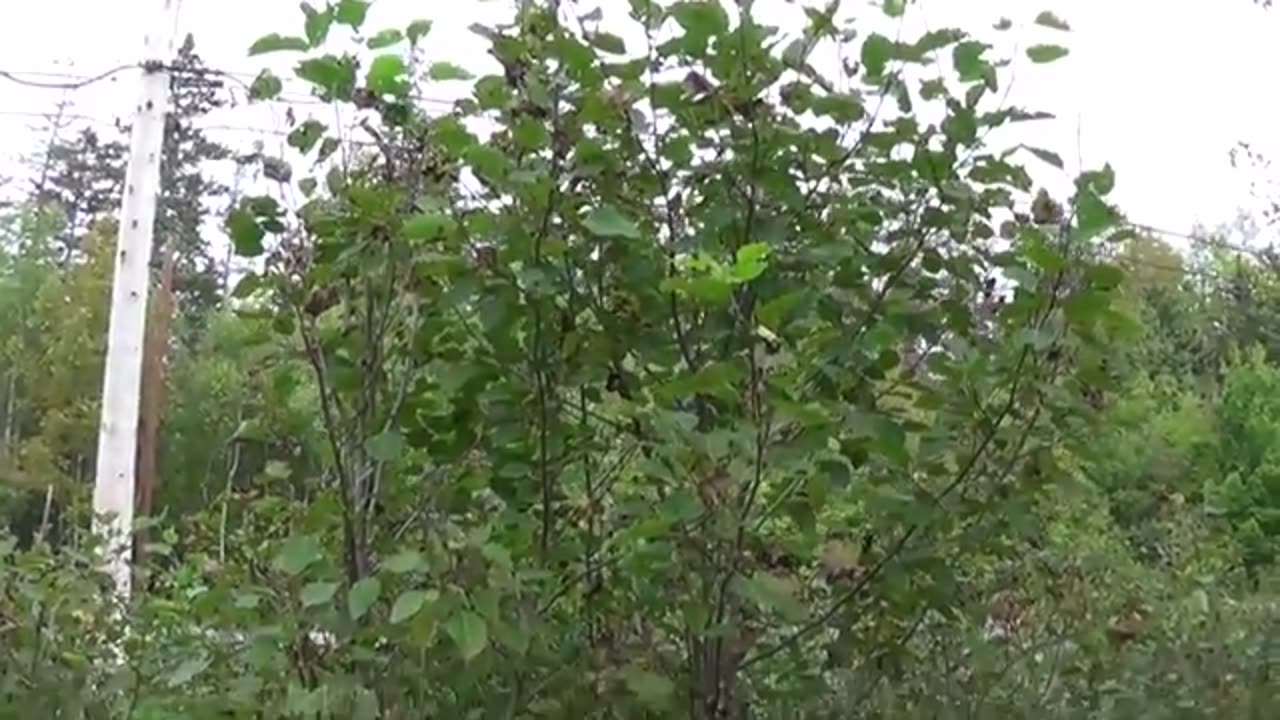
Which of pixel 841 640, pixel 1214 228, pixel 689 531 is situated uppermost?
pixel 1214 228

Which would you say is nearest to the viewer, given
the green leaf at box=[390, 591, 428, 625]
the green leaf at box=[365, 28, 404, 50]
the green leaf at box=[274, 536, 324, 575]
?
the green leaf at box=[390, 591, 428, 625]

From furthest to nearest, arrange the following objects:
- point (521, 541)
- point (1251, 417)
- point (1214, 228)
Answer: point (1251, 417)
point (1214, 228)
point (521, 541)

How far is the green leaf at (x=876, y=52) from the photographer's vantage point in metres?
1.50

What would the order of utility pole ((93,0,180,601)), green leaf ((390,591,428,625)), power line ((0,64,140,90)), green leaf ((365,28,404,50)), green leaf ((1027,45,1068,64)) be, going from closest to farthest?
1. green leaf ((390,591,428,625))
2. green leaf ((365,28,404,50))
3. green leaf ((1027,45,1068,64))
4. utility pole ((93,0,180,601))
5. power line ((0,64,140,90))

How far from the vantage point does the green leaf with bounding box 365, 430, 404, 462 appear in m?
1.36

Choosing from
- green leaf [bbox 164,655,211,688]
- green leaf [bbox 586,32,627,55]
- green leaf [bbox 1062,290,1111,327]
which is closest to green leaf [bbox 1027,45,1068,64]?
green leaf [bbox 1062,290,1111,327]

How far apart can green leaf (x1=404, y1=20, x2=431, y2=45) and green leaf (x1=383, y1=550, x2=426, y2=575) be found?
0.51 m

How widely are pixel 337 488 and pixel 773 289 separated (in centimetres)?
48

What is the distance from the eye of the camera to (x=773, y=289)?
1468 mm

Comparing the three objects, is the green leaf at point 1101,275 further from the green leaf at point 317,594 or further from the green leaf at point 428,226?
the green leaf at point 317,594

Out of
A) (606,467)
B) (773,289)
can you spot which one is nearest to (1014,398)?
(773,289)

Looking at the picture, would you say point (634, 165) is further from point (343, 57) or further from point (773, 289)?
point (343, 57)

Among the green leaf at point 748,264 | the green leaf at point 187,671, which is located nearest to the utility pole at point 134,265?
the green leaf at point 187,671

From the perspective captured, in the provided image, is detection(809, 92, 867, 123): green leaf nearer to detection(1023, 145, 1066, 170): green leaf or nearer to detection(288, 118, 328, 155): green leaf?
detection(1023, 145, 1066, 170): green leaf
